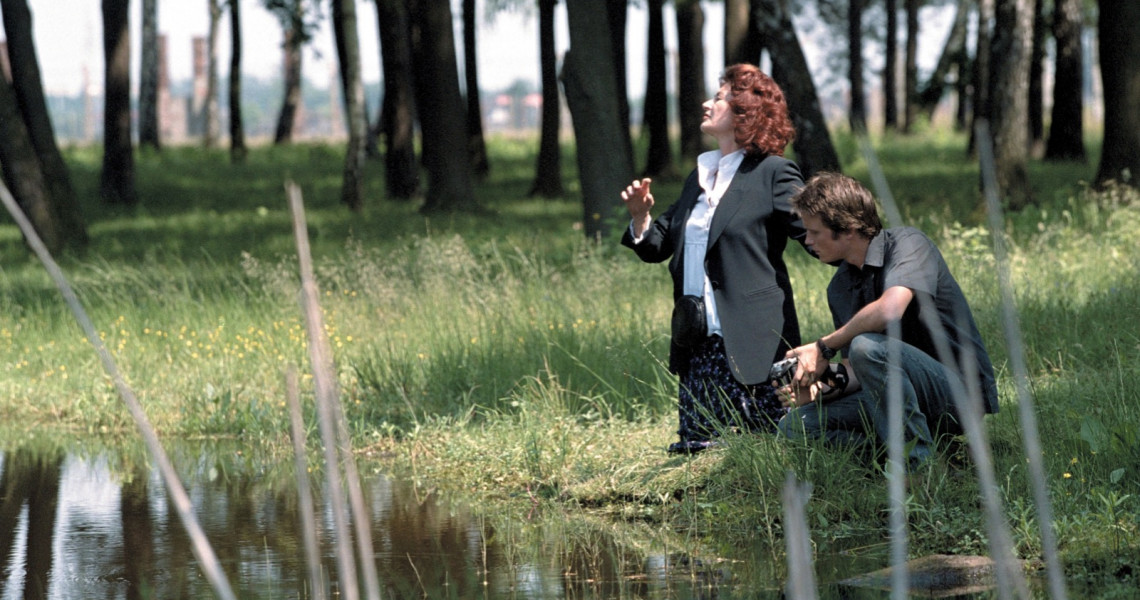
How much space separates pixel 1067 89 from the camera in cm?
2203

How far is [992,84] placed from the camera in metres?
15.2

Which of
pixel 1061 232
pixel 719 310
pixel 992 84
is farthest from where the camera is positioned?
pixel 992 84

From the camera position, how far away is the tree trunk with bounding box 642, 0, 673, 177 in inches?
892

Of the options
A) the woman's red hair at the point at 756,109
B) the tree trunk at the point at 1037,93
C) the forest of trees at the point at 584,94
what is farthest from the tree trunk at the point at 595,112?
the tree trunk at the point at 1037,93

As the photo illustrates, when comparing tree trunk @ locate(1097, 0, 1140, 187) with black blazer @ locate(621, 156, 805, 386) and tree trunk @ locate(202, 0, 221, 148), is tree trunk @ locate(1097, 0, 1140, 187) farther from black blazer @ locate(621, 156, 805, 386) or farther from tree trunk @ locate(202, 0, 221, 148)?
tree trunk @ locate(202, 0, 221, 148)

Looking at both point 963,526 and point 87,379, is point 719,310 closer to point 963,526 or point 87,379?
point 963,526

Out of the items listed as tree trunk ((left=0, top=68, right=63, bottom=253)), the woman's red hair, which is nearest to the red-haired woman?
the woman's red hair

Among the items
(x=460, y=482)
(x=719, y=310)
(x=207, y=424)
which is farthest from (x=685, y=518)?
(x=207, y=424)

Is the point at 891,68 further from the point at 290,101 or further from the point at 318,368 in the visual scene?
the point at 318,368

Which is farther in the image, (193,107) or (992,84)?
(193,107)

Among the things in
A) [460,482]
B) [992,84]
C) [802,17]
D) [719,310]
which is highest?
[802,17]

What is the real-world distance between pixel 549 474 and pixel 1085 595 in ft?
9.09

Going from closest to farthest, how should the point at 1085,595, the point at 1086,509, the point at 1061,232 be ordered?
the point at 1085,595 → the point at 1086,509 → the point at 1061,232

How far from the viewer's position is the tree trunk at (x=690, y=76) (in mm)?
24188
